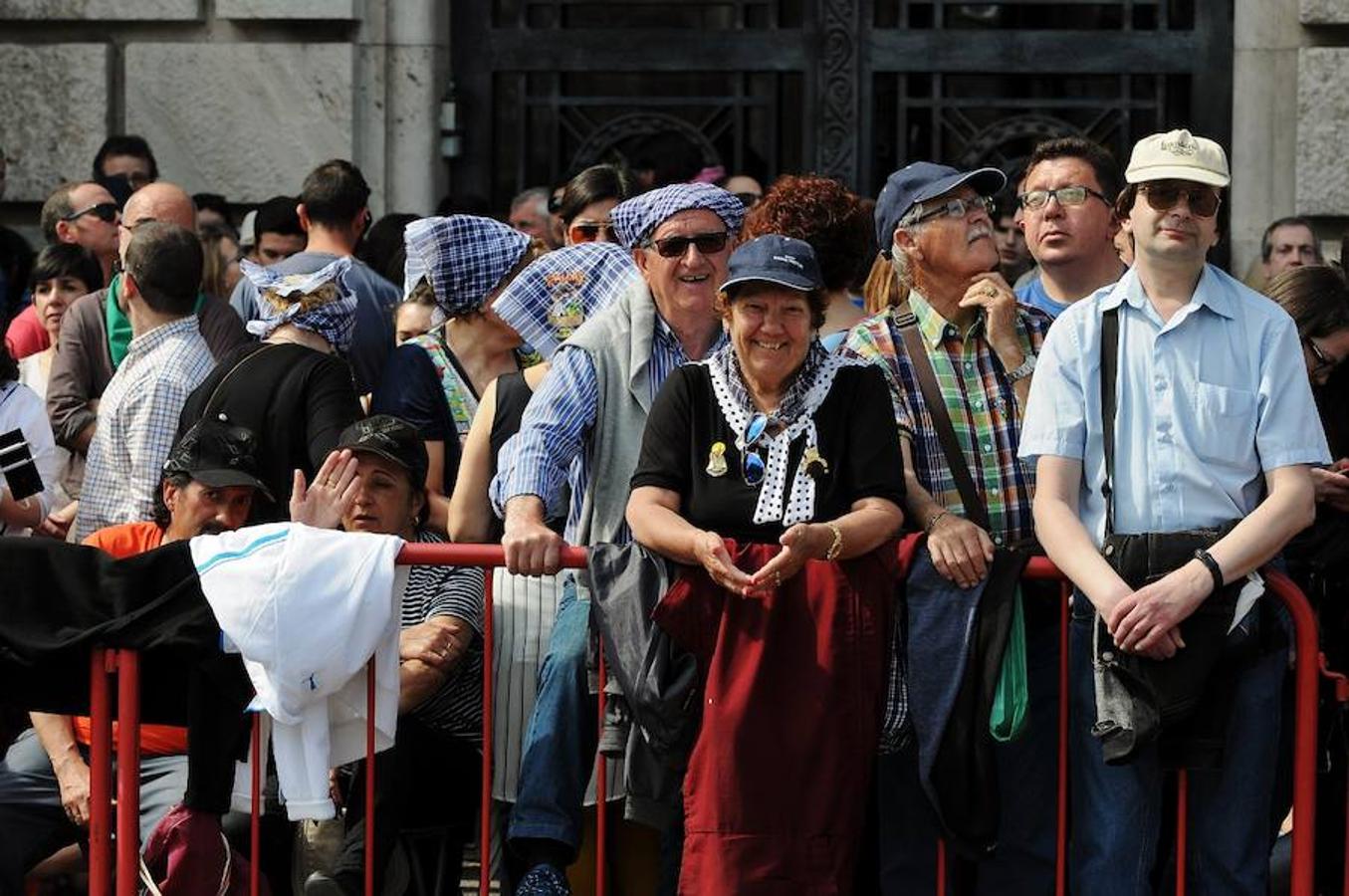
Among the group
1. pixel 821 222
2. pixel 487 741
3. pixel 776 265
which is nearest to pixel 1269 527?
pixel 776 265

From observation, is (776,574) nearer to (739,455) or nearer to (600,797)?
(739,455)

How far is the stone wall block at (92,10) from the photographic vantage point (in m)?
10.4

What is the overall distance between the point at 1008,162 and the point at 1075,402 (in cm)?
476

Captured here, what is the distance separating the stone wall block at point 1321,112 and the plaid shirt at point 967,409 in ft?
13.9

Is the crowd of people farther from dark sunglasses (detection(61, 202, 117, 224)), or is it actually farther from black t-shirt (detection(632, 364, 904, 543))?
dark sunglasses (detection(61, 202, 117, 224))

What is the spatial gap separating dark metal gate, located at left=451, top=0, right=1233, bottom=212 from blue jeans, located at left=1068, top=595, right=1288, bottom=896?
4.95m

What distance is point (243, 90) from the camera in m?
10.4

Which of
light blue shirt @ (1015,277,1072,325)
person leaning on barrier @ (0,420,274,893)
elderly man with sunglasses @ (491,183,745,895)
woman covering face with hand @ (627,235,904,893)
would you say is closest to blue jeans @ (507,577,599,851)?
elderly man with sunglasses @ (491,183,745,895)

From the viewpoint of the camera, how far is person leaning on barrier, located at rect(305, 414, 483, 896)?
620 centimetres

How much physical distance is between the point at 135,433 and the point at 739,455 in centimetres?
231

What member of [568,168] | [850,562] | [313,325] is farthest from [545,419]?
[568,168]

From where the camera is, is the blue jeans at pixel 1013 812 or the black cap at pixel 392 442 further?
the black cap at pixel 392 442

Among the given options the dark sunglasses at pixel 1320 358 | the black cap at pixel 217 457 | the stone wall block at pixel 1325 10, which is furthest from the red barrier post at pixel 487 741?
the stone wall block at pixel 1325 10

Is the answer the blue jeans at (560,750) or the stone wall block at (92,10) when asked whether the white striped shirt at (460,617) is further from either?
the stone wall block at (92,10)
